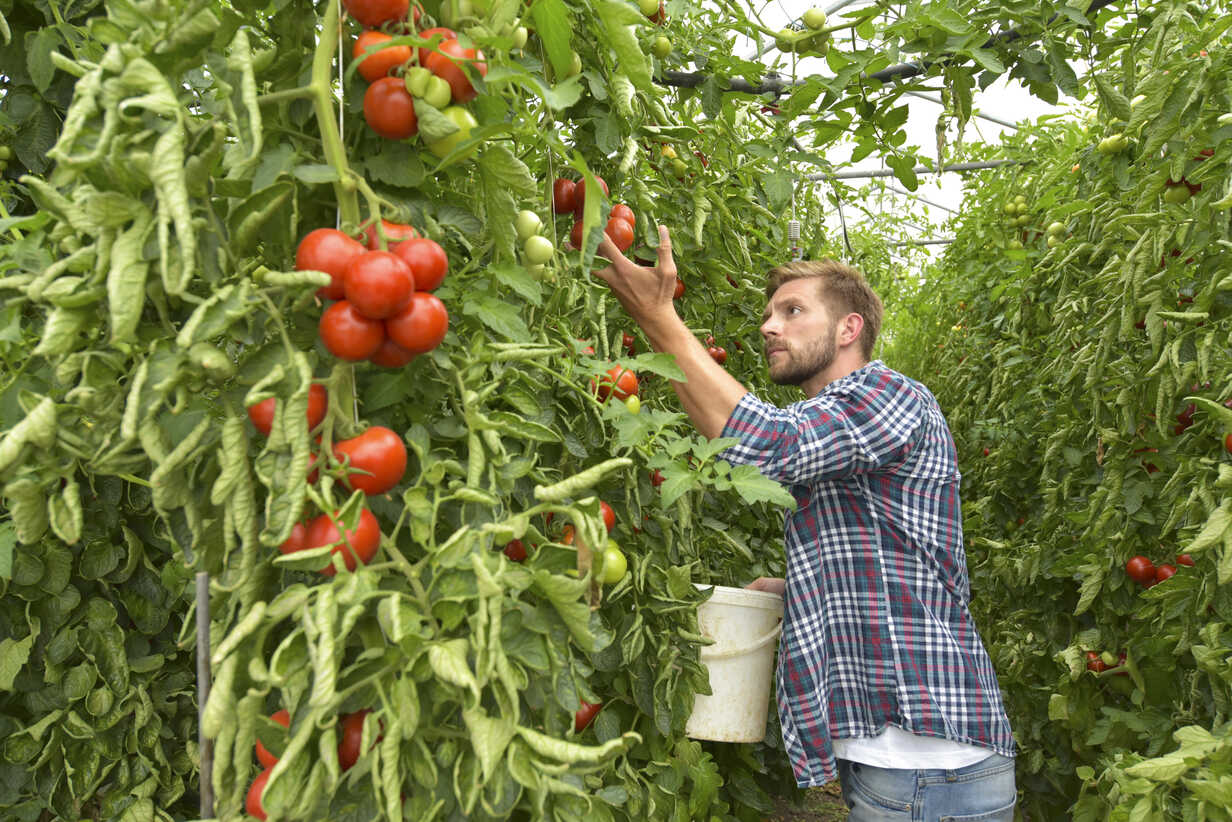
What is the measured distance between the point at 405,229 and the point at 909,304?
506 cm

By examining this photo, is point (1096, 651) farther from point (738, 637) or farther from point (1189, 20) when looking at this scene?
point (1189, 20)

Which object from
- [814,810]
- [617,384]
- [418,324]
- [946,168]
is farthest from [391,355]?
[946,168]

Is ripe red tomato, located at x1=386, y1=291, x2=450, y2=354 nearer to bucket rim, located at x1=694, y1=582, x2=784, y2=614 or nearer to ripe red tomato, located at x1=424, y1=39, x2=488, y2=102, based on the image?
ripe red tomato, located at x1=424, y1=39, x2=488, y2=102

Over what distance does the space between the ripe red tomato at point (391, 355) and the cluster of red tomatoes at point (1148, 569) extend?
1.85 meters

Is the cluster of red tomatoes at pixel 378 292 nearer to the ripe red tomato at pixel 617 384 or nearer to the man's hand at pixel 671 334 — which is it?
the ripe red tomato at pixel 617 384

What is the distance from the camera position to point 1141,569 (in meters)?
2.01

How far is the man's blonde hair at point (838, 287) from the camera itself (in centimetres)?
179

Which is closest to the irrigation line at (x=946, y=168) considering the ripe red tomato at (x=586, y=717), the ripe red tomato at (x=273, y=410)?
the ripe red tomato at (x=586, y=717)

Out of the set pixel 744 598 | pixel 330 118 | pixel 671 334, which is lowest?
pixel 744 598

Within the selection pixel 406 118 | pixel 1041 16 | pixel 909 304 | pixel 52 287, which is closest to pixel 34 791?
pixel 52 287

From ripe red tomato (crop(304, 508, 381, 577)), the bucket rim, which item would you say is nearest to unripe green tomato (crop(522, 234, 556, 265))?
ripe red tomato (crop(304, 508, 381, 577))

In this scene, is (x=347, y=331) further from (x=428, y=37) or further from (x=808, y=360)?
(x=808, y=360)

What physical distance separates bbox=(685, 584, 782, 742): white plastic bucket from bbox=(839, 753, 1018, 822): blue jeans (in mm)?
221

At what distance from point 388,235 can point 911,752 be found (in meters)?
1.22
